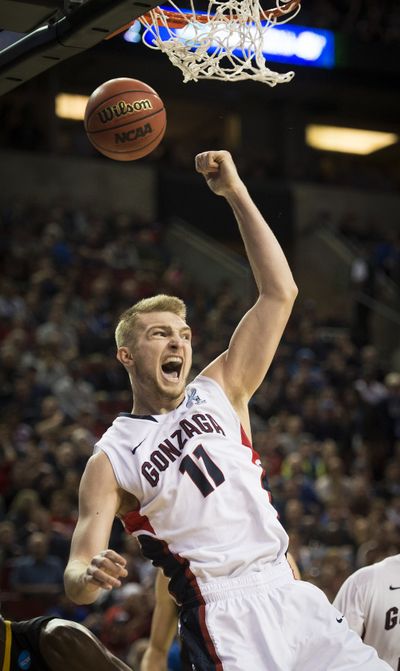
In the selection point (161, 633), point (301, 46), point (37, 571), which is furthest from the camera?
point (301, 46)

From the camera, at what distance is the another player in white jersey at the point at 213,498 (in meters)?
3.29

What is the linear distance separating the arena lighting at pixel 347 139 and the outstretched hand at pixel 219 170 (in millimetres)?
18488

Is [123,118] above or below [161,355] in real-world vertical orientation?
above

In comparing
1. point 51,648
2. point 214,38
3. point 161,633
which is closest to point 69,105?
point 214,38

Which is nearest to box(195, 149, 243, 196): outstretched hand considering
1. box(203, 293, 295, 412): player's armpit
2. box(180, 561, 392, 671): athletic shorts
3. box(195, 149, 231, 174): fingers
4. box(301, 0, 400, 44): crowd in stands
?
box(195, 149, 231, 174): fingers

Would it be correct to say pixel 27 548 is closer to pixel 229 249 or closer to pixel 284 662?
pixel 284 662

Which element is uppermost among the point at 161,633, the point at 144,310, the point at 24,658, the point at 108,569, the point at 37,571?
the point at 144,310

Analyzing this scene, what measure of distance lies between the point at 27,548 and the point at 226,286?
761 cm

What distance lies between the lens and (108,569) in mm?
2906

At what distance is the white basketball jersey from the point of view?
3.40 meters

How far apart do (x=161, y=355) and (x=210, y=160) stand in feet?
2.38

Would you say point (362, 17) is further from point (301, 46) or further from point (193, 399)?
point (193, 399)

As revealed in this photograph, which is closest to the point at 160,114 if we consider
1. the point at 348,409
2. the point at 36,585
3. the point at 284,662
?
the point at 284,662

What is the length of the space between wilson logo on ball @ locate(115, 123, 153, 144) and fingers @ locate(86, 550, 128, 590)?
6.17 ft
